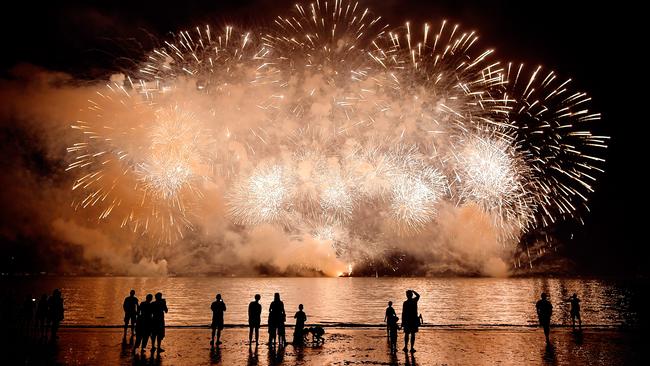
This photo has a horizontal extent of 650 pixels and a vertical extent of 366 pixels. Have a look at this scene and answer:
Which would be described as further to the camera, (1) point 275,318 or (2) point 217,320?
(2) point 217,320

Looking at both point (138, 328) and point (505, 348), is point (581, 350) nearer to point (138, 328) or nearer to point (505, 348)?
point (505, 348)

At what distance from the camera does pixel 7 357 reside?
13.0 m

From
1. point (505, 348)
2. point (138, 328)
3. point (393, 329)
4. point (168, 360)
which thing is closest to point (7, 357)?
point (138, 328)

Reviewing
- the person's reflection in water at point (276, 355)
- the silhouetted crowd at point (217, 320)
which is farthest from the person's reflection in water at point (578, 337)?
the person's reflection in water at point (276, 355)

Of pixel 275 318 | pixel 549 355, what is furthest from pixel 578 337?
pixel 275 318

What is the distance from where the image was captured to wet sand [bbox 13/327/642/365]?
43.5 feet

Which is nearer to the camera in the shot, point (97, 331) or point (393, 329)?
point (393, 329)

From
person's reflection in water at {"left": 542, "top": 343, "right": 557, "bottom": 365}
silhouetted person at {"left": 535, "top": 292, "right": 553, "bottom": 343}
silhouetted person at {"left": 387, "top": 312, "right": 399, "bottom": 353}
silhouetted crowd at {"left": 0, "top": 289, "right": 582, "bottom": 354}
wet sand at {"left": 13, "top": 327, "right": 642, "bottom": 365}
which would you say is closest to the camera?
wet sand at {"left": 13, "top": 327, "right": 642, "bottom": 365}

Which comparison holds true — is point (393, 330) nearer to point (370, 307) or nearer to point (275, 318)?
point (275, 318)

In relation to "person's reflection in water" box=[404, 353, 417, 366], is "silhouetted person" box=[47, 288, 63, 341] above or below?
above

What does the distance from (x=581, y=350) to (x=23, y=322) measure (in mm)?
21198

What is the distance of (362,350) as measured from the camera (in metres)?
15.3

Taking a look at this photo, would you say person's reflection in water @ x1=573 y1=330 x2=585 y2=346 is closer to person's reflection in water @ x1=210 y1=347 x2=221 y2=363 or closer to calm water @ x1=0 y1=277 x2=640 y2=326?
calm water @ x1=0 y1=277 x2=640 y2=326

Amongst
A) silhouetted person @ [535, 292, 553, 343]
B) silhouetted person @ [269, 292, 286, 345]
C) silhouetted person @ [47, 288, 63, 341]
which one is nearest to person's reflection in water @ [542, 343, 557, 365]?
silhouetted person @ [535, 292, 553, 343]
